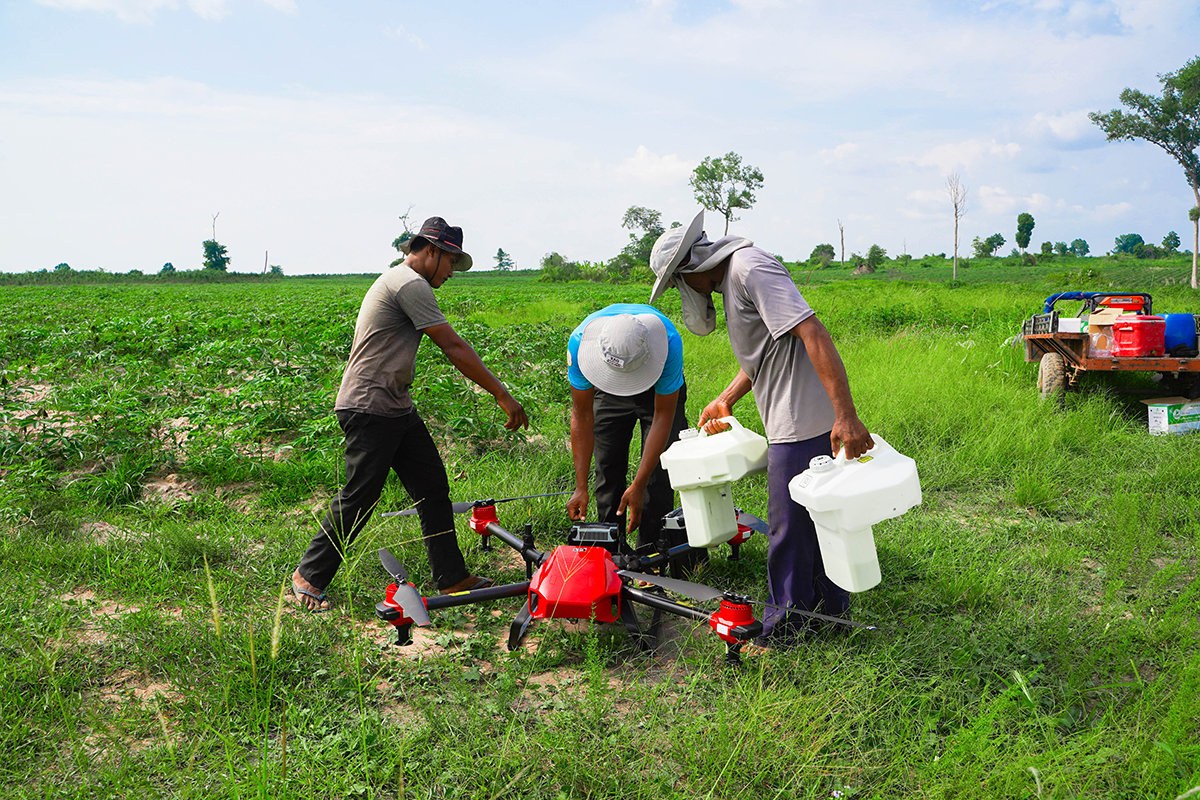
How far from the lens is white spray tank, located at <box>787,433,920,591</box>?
2354mm

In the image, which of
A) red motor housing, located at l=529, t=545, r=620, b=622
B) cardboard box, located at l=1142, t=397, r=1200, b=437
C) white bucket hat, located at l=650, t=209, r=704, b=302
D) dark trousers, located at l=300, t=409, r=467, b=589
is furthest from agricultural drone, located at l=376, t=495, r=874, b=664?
cardboard box, located at l=1142, t=397, r=1200, b=437

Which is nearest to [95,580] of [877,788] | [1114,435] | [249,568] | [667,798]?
[249,568]

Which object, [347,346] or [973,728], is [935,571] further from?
[347,346]

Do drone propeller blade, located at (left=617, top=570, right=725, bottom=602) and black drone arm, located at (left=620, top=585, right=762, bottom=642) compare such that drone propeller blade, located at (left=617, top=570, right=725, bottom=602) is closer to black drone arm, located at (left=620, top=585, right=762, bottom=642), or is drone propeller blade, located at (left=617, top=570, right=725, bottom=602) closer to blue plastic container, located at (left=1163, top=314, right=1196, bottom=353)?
black drone arm, located at (left=620, top=585, right=762, bottom=642)

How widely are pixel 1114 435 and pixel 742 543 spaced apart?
389cm

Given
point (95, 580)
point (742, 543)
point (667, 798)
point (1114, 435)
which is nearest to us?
point (667, 798)

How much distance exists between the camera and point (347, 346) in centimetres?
868

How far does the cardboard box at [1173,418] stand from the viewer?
5.88m

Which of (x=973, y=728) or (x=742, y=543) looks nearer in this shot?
(x=973, y=728)

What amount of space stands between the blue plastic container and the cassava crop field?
95 centimetres

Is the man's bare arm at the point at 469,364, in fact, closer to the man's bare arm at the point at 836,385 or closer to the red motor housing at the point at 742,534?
the red motor housing at the point at 742,534

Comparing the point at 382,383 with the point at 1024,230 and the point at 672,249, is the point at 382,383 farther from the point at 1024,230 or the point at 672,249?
the point at 1024,230

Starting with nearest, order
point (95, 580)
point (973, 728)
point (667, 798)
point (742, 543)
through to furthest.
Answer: point (667, 798) → point (973, 728) → point (95, 580) → point (742, 543)

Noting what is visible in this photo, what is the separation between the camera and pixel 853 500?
2.35 m
